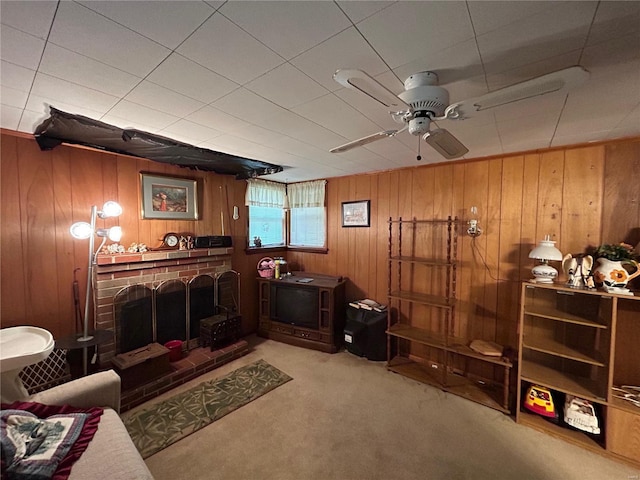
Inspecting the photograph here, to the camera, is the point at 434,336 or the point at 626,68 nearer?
the point at 626,68

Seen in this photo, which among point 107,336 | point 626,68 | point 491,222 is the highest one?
point 626,68

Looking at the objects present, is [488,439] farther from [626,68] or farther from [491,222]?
[626,68]

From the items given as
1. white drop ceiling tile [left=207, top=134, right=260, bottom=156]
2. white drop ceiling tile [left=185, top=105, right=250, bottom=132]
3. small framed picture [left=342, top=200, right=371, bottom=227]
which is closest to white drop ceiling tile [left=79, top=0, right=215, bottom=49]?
white drop ceiling tile [left=185, top=105, right=250, bottom=132]

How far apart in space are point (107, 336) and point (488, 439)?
3.24 m

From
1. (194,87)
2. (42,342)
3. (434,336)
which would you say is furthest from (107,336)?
(434,336)

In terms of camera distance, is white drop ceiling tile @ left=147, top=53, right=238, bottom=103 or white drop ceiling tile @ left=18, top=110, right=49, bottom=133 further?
white drop ceiling tile @ left=18, top=110, right=49, bottom=133

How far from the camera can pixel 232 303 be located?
11.7 feet

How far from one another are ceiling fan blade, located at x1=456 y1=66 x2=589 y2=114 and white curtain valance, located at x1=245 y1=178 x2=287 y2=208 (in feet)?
10.2

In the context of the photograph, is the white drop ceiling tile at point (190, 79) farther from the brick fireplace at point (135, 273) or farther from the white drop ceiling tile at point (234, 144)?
the brick fireplace at point (135, 273)

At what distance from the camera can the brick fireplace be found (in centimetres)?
Result: 246

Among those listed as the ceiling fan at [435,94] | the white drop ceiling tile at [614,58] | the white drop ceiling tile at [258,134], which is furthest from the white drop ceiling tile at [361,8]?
the white drop ceiling tile at [258,134]

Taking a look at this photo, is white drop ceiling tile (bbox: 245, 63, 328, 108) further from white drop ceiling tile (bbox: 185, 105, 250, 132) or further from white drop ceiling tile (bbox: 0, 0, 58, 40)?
white drop ceiling tile (bbox: 0, 0, 58, 40)

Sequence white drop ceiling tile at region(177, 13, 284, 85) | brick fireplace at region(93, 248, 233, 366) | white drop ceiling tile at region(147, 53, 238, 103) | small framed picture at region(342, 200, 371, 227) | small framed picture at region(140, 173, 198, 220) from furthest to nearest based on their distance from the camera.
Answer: small framed picture at region(342, 200, 371, 227)
small framed picture at region(140, 173, 198, 220)
brick fireplace at region(93, 248, 233, 366)
white drop ceiling tile at region(147, 53, 238, 103)
white drop ceiling tile at region(177, 13, 284, 85)

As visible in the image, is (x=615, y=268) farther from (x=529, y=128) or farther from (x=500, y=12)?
(x=500, y=12)
